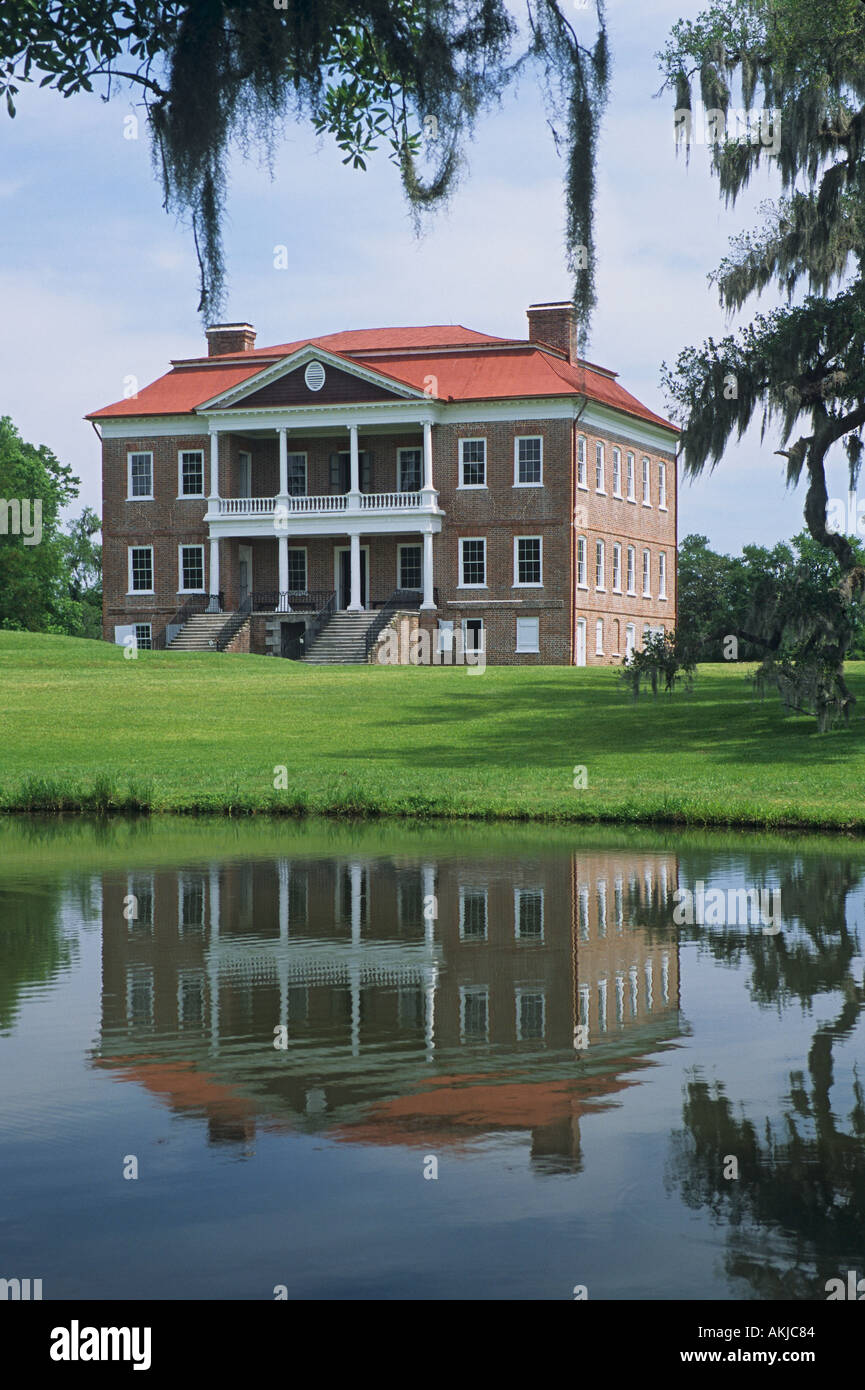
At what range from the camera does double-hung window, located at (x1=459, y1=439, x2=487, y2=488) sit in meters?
60.3

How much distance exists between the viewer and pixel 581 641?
60219 millimetres

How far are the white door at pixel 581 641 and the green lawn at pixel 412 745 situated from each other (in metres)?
13.3

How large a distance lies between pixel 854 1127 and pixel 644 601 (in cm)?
6104

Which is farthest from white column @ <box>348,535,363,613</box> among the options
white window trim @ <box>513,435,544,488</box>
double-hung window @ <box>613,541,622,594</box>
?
double-hung window @ <box>613,541,622,594</box>

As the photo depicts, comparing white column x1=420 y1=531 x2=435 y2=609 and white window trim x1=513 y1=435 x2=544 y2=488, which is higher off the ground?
white window trim x1=513 y1=435 x2=544 y2=488

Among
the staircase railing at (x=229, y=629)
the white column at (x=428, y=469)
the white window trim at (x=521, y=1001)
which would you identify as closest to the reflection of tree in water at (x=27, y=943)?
the white window trim at (x=521, y=1001)

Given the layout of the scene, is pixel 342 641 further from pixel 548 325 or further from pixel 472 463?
pixel 548 325

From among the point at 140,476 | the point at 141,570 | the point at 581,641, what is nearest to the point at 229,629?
the point at 141,570

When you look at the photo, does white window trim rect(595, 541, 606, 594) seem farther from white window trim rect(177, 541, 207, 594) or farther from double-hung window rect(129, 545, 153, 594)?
double-hung window rect(129, 545, 153, 594)

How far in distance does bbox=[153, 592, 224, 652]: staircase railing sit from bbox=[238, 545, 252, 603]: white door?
155cm

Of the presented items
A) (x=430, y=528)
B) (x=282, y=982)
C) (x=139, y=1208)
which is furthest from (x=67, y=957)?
(x=430, y=528)

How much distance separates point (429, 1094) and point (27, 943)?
5.71 meters
